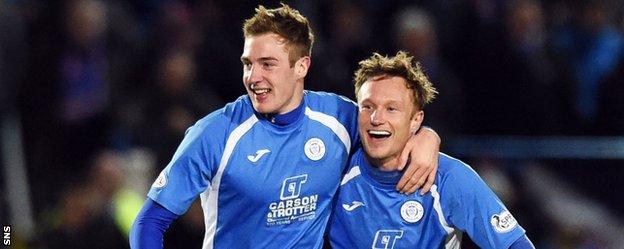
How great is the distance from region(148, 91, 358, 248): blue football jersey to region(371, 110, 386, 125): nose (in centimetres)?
26

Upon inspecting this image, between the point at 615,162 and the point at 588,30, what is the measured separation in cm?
152

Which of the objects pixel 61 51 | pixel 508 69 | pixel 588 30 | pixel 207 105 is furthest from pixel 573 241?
pixel 61 51

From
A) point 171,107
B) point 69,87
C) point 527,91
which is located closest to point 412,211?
point 171,107

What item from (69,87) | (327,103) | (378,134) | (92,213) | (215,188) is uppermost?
(69,87)

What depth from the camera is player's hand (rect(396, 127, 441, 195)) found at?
16.1 ft

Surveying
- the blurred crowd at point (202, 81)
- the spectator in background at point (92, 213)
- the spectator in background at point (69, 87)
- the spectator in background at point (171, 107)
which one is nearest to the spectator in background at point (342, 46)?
the blurred crowd at point (202, 81)

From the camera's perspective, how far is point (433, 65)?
8469 millimetres

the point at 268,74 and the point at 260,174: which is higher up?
the point at 268,74

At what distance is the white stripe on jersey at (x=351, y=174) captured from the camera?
201 inches

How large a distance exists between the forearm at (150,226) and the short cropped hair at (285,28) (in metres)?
0.90

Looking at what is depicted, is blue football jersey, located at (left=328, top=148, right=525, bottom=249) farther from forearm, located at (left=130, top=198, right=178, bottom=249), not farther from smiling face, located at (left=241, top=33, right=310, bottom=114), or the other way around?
forearm, located at (left=130, top=198, right=178, bottom=249)

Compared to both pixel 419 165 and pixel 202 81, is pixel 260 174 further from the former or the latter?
pixel 202 81

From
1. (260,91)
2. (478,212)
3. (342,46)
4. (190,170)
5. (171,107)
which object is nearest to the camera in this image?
(190,170)

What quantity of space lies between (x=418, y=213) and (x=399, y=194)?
0.40 ft
